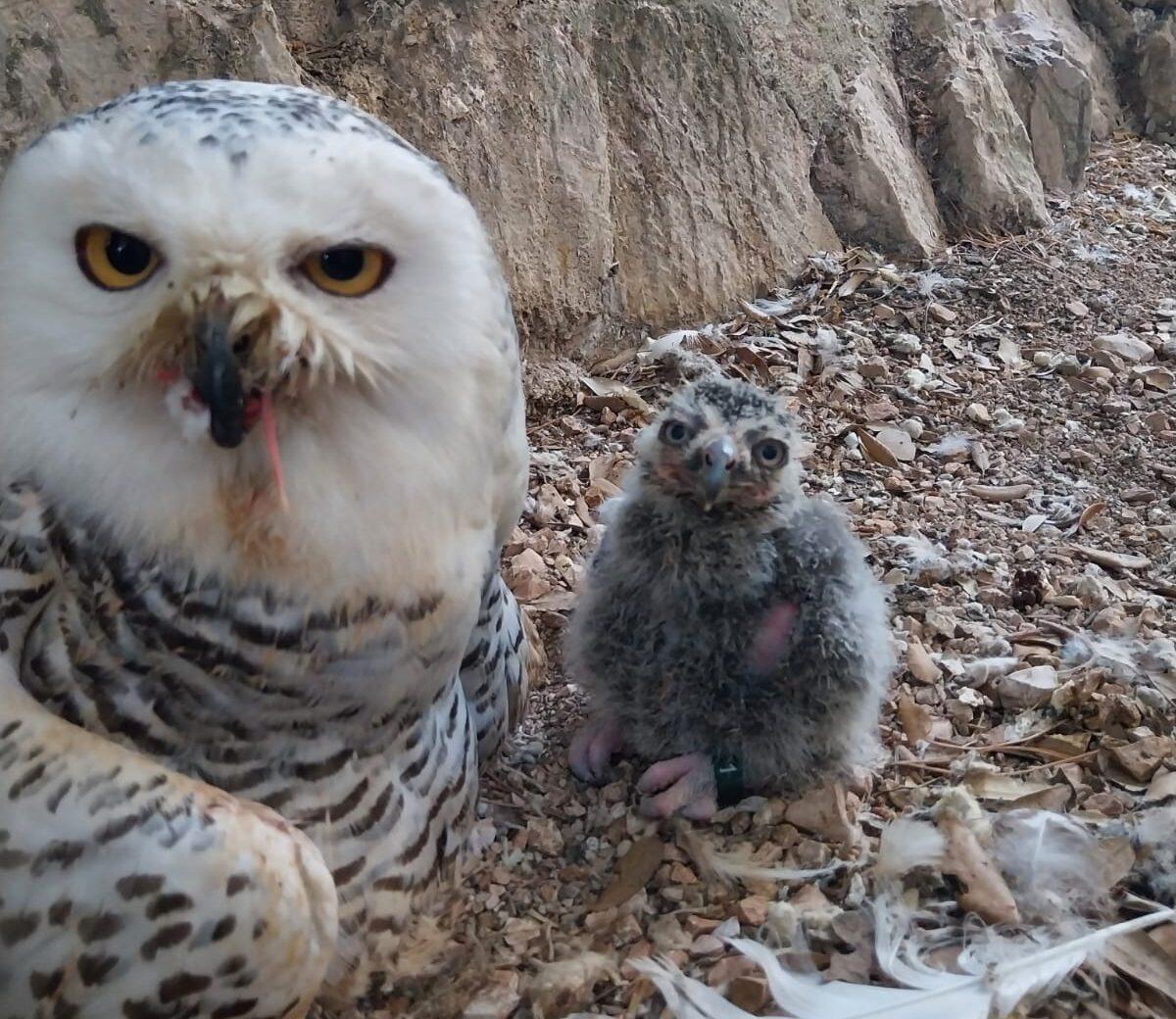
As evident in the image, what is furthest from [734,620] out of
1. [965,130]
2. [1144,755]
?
[965,130]

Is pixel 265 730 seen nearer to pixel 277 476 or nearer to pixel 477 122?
pixel 277 476

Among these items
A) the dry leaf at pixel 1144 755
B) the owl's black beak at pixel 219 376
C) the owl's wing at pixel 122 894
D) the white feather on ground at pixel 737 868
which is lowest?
the white feather on ground at pixel 737 868

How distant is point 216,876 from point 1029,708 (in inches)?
55.9

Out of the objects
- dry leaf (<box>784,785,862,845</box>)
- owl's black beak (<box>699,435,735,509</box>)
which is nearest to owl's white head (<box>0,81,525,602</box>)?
owl's black beak (<box>699,435,735,509</box>)

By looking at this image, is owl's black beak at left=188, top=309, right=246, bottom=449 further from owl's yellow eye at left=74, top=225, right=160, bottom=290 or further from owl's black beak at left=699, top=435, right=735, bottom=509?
owl's black beak at left=699, top=435, right=735, bottom=509

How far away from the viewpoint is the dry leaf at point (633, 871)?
164 centimetres

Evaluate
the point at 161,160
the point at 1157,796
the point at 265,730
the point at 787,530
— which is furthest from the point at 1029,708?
the point at 161,160

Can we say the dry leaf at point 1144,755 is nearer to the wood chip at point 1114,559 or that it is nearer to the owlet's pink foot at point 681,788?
the wood chip at point 1114,559

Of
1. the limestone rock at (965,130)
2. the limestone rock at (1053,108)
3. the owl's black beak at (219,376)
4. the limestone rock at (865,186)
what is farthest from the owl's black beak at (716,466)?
the limestone rock at (1053,108)

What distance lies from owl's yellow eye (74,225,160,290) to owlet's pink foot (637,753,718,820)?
1.12 m

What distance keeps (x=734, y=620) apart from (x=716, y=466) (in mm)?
268

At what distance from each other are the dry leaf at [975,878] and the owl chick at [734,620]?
216 mm

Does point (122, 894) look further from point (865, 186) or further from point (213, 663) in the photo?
point (865, 186)

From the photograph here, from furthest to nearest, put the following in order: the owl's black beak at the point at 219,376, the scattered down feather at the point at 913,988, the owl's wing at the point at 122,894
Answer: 1. the scattered down feather at the point at 913,988
2. the owl's wing at the point at 122,894
3. the owl's black beak at the point at 219,376
